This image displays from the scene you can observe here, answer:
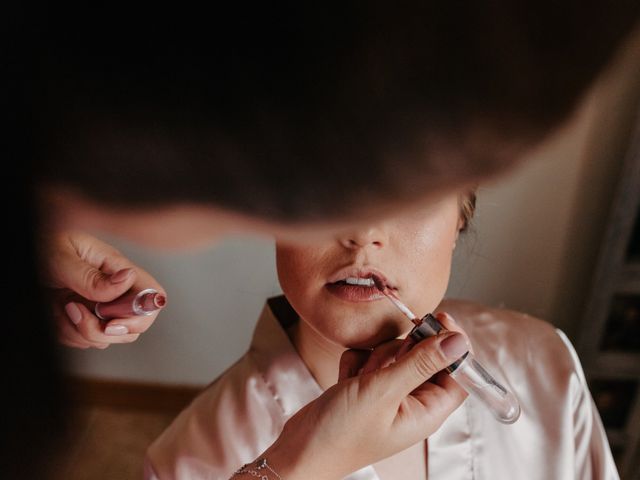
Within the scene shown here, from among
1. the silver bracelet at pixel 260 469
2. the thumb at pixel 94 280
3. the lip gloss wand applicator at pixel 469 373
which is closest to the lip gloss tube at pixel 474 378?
the lip gloss wand applicator at pixel 469 373

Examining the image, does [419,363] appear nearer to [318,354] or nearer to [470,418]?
[318,354]

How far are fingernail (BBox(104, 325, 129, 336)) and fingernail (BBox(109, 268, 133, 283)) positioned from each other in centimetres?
4

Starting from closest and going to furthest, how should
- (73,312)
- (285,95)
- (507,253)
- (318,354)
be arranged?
(285,95)
(73,312)
(507,253)
(318,354)

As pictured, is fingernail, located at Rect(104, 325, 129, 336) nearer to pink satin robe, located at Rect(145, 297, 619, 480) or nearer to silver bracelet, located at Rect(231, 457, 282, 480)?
silver bracelet, located at Rect(231, 457, 282, 480)

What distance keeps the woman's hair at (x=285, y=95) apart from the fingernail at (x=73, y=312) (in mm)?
126

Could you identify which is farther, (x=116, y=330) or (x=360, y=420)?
(x=360, y=420)

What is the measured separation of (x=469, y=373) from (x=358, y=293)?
12 centimetres

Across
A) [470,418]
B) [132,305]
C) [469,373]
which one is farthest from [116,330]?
[470,418]

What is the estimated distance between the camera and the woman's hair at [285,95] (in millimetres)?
150

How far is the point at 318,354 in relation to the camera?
72cm

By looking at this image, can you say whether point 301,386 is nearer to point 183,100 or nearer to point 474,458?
point 474,458

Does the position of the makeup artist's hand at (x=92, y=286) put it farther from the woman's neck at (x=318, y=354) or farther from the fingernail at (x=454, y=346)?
the woman's neck at (x=318, y=354)

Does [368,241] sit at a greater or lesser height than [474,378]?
greater

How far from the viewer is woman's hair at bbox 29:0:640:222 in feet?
0.49
